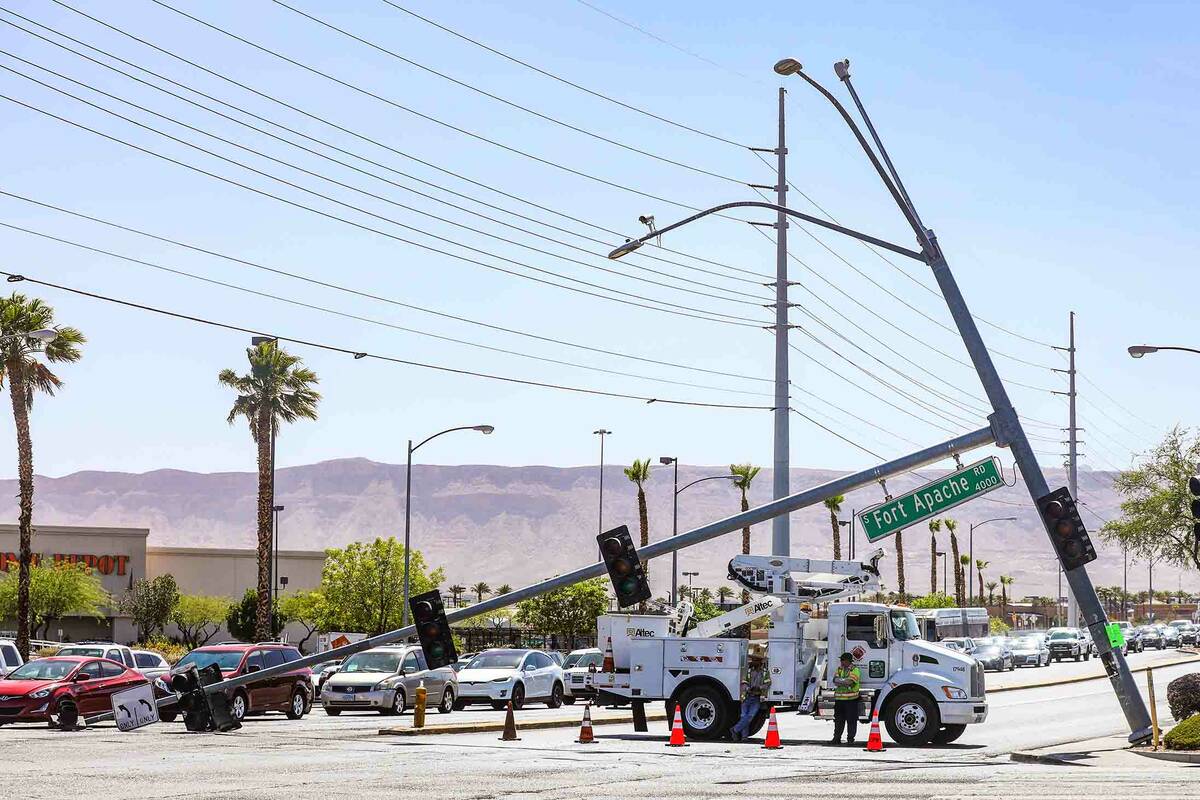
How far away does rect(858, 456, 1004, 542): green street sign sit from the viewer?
24.6 meters

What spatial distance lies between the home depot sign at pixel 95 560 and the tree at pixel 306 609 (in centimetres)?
1021

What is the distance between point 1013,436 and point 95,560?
78473 mm

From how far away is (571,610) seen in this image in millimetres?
82375

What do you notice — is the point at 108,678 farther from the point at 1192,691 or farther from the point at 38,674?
the point at 1192,691

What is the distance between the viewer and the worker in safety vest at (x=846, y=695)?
26078 mm

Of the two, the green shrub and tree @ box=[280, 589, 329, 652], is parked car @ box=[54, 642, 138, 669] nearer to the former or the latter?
the green shrub

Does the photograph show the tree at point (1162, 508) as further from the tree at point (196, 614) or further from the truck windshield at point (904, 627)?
the tree at point (196, 614)

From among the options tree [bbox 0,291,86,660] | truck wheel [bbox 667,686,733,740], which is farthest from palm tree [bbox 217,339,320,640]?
truck wheel [bbox 667,686,733,740]

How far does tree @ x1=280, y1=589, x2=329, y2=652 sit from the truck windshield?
194ft

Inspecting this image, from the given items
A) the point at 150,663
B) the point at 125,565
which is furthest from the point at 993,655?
the point at 125,565

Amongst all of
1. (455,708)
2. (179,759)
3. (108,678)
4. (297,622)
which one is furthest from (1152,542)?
(297,622)

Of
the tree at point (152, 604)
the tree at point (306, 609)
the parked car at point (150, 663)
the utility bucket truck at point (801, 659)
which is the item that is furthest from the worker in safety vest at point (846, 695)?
the tree at point (152, 604)

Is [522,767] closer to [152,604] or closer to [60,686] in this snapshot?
[60,686]

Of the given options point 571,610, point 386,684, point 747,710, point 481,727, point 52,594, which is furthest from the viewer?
point 571,610
